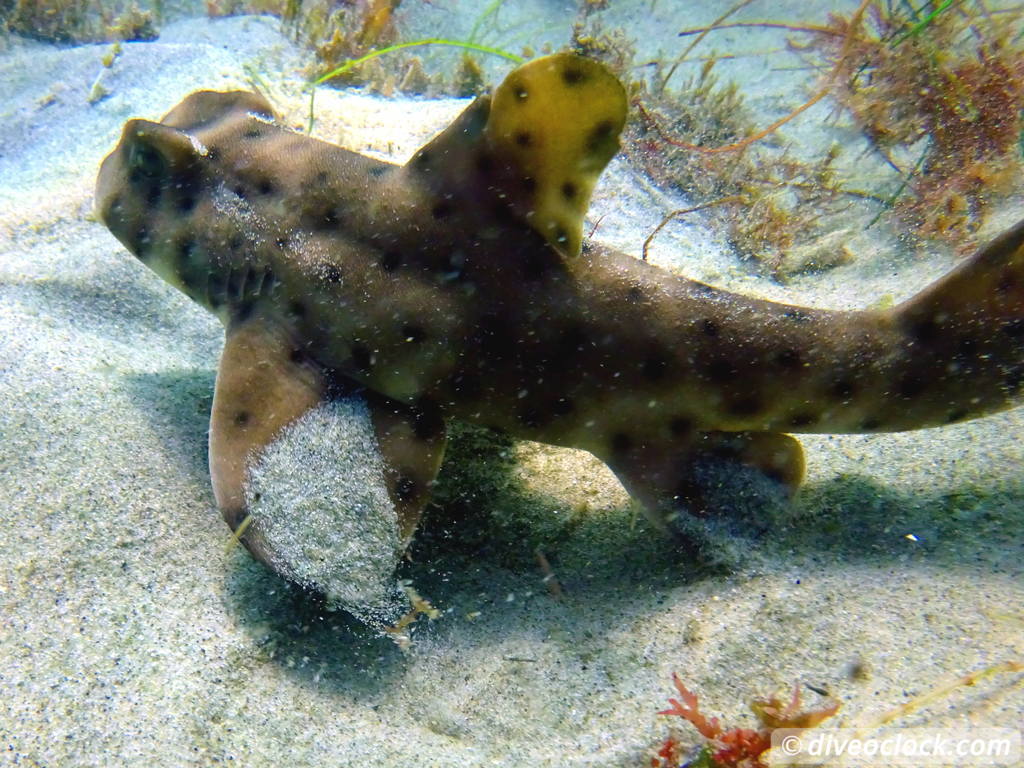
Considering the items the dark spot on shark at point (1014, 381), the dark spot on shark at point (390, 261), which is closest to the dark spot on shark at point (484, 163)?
the dark spot on shark at point (390, 261)

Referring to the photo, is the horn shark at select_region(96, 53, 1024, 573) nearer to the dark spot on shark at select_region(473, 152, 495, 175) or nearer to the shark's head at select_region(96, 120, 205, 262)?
the dark spot on shark at select_region(473, 152, 495, 175)

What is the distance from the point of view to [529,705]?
2428mm

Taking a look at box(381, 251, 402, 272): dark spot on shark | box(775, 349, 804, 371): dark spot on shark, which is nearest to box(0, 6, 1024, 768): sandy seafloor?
box(775, 349, 804, 371): dark spot on shark

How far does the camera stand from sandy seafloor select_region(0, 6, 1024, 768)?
2205 millimetres

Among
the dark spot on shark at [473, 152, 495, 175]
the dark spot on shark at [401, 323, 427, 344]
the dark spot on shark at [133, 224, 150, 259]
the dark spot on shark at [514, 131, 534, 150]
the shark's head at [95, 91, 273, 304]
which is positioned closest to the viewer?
the dark spot on shark at [514, 131, 534, 150]

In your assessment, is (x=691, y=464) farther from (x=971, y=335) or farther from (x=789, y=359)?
(x=971, y=335)

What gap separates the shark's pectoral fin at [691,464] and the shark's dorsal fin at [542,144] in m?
0.94

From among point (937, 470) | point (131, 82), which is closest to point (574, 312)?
point (937, 470)

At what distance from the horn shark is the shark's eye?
2.72ft

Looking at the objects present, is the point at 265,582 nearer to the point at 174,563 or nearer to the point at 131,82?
the point at 174,563

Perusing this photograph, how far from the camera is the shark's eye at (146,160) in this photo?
10.3 feet

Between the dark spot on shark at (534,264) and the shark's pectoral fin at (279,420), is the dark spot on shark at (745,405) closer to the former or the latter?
the dark spot on shark at (534,264)

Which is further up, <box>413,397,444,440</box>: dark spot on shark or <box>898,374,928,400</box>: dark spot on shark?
<box>898,374,928,400</box>: dark spot on shark

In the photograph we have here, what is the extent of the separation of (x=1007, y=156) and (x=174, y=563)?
236 inches
